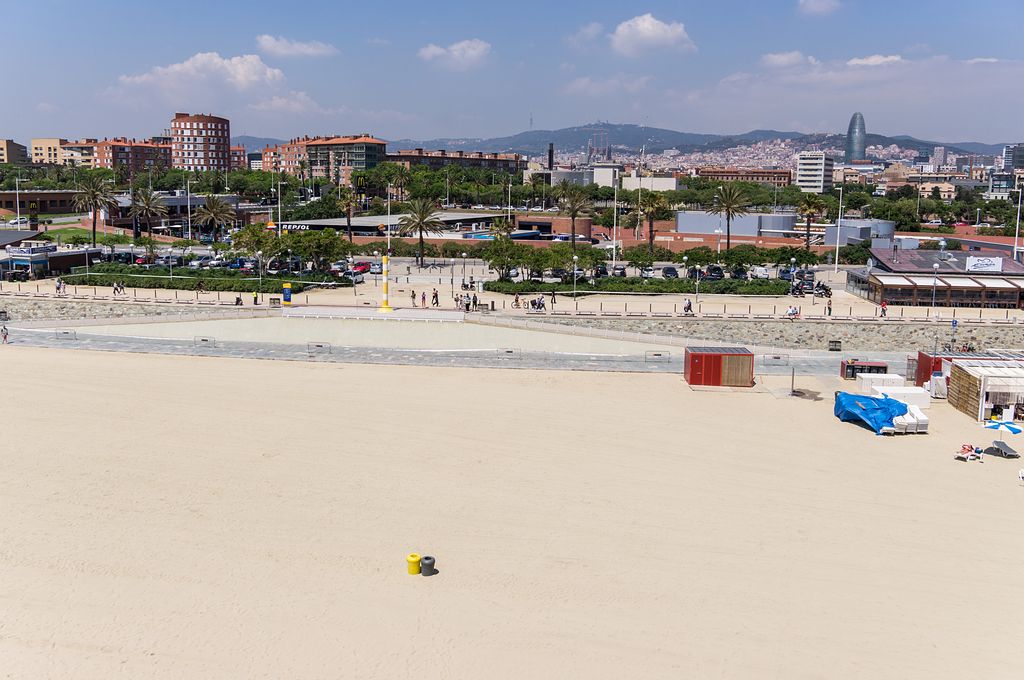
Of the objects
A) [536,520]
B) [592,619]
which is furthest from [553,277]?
[592,619]

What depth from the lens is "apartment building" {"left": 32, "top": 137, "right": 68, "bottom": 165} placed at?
19338cm

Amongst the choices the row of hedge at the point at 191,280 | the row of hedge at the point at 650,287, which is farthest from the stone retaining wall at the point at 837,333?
the row of hedge at the point at 191,280

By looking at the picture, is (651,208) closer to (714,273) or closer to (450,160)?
(714,273)

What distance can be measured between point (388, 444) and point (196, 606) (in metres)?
9.00

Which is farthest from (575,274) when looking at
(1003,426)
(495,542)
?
(495,542)

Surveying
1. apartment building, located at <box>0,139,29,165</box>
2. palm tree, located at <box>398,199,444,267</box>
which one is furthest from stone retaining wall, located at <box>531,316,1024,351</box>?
apartment building, located at <box>0,139,29,165</box>

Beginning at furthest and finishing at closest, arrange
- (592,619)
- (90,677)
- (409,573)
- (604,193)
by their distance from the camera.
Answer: (604,193) < (409,573) < (592,619) < (90,677)

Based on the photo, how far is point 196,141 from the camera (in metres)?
167

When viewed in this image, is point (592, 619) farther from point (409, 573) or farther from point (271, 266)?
point (271, 266)

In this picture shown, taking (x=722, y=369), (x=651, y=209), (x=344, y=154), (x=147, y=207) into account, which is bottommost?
(x=722, y=369)

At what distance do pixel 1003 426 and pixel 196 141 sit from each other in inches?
6473

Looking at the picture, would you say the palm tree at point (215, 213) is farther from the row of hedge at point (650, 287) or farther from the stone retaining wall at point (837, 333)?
the stone retaining wall at point (837, 333)

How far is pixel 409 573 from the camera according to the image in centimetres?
1680

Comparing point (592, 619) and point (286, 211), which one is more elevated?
point (286, 211)
